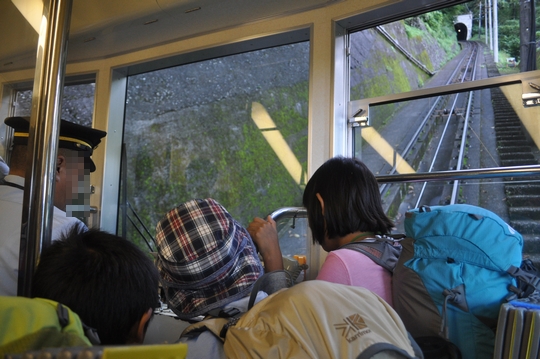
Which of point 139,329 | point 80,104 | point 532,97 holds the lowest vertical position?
point 139,329

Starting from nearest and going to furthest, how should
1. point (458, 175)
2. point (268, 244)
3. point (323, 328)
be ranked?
point (323, 328)
point (268, 244)
point (458, 175)

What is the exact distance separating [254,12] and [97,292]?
8.69 feet

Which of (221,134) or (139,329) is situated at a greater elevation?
(221,134)

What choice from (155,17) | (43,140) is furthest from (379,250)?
(155,17)

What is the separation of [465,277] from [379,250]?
13.7 inches

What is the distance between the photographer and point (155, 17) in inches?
131

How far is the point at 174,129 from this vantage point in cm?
398

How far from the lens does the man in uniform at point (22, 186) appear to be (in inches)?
56.3

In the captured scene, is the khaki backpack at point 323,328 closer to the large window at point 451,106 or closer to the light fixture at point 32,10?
the light fixture at point 32,10

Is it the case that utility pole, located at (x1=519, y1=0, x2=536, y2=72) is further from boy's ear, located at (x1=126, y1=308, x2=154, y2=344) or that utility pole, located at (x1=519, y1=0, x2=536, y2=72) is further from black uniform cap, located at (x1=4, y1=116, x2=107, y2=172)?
boy's ear, located at (x1=126, y1=308, x2=154, y2=344)

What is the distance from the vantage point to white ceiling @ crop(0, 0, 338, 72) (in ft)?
10.2

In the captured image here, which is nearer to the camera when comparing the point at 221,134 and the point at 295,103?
the point at 295,103

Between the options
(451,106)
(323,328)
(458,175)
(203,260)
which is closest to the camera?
(323,328)

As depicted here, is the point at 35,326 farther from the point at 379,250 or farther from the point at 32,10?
the point at 379,250
